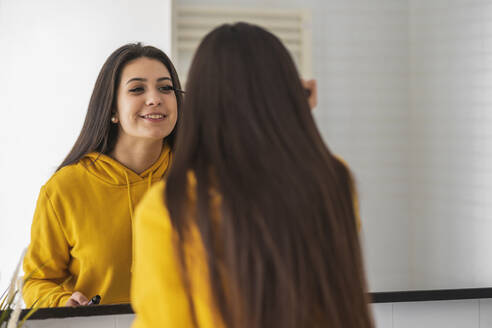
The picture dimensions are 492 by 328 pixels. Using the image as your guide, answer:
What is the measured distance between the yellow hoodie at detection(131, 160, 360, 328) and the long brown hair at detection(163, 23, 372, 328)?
0.01 metres

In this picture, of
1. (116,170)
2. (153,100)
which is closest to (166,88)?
(153,100)

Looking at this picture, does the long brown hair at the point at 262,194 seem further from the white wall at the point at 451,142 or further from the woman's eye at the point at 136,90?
the white wall at the point at 451,142

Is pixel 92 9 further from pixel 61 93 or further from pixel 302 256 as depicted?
pixel 302 256

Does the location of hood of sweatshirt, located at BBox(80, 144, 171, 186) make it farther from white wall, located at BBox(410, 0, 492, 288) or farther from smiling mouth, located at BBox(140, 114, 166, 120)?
white wall, located at BBox(410, 0, 492, 288)

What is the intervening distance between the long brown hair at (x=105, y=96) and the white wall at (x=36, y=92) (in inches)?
0.6

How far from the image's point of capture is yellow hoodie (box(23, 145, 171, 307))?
1030 mm

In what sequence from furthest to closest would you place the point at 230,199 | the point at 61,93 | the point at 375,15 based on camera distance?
1. the point at 375,15
2. the point at 61,93
3. the point at 230,199

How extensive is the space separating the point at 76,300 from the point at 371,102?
82 centimetres

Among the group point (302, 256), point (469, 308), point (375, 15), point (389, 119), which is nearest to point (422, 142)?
point (389, 119)

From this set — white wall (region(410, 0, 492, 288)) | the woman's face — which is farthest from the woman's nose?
white wall (region(410, 0, 492, 288))

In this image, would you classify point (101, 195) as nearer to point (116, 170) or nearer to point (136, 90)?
point (116, 170)

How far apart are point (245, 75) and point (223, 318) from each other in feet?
1.04

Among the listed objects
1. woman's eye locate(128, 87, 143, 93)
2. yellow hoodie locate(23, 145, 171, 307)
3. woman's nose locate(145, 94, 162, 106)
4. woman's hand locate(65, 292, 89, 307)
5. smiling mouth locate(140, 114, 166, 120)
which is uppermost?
woman's eye locate(128, 87, 143, 93)

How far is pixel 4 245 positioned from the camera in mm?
1031
